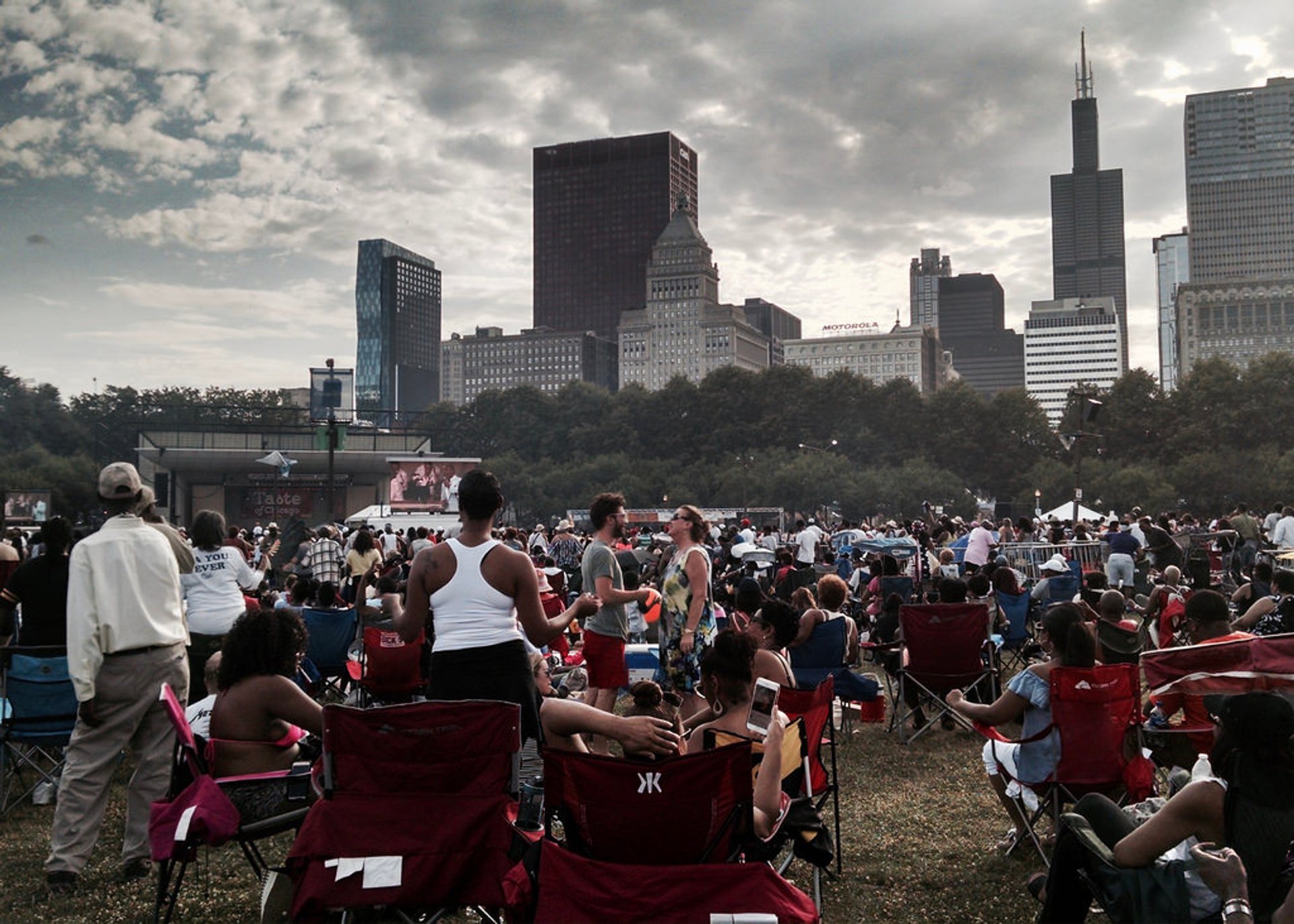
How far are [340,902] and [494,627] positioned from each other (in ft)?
4.73

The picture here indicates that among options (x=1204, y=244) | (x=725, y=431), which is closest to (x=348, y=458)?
(x=725, y=431)

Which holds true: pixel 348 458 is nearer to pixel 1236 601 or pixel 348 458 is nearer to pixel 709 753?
pixel 1236 601

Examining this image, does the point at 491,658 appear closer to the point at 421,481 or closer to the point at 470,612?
the point at 470,612

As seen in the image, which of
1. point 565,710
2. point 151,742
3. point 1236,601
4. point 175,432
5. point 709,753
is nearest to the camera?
point 709,753

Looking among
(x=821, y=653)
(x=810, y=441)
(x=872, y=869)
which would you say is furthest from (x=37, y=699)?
(x=810, y=441)

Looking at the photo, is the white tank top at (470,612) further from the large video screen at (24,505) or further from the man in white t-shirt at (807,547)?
the large video screen at (24,505)

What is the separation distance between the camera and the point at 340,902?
3.16m

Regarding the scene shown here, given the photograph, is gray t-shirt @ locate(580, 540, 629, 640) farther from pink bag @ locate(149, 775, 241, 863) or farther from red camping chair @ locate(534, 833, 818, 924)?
red camping chair @ locate(534, 833, 818, 924)

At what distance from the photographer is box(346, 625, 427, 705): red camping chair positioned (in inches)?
300

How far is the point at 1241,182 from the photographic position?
7254 inches

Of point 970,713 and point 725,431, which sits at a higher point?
point 725,431

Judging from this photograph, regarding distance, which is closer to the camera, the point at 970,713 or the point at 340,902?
the point at 340,902

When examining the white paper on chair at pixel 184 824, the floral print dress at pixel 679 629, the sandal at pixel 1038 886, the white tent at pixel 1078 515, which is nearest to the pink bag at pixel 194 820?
the white paper on chair at pixel 184 824

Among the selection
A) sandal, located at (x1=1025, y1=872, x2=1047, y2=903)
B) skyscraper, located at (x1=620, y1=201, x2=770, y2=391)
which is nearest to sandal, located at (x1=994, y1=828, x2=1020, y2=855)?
sandal, located at (x1=1025, y1=872, x2=1047, y2=903)
